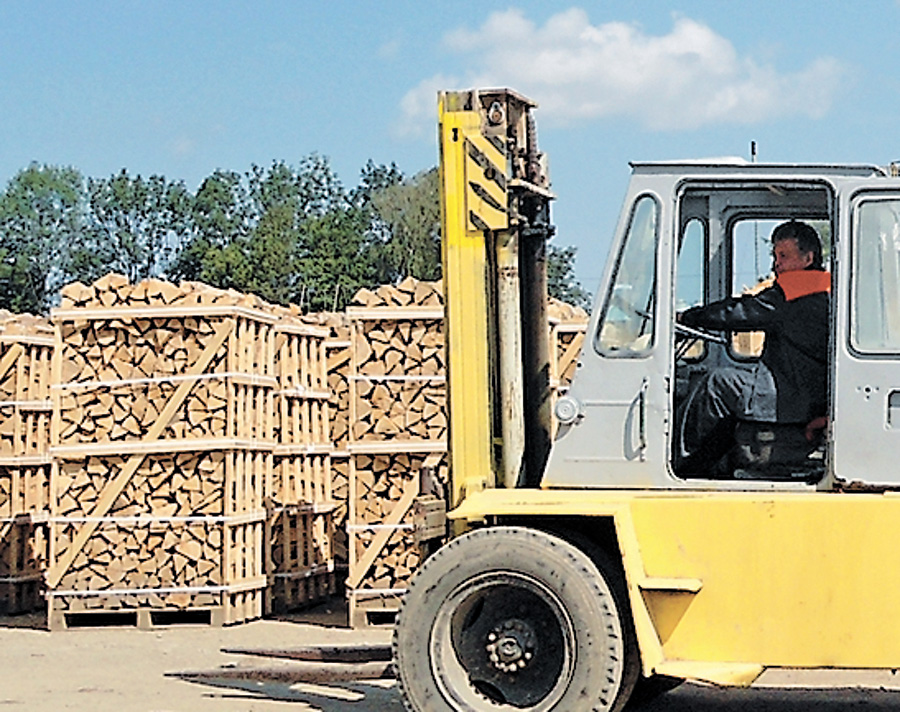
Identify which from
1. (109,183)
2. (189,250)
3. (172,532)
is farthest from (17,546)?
(109,183)

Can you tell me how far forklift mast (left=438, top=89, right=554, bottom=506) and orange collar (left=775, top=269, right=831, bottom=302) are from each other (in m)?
1.44

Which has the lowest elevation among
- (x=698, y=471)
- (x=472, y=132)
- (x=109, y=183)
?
(x=698, y=471)

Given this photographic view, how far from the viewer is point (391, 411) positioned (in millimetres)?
13508

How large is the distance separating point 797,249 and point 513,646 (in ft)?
7.89

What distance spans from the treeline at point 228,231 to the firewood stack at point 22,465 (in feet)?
161

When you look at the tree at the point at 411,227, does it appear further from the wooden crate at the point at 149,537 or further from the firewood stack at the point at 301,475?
the wooden crate at the point at 149,537

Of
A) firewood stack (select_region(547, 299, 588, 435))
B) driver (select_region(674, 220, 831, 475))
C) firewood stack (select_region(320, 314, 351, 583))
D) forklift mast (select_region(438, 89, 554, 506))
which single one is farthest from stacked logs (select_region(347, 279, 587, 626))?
driver (select_region(674, 220, 831, 475))

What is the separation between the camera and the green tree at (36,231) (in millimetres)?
72625

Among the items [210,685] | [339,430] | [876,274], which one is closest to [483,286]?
[876,274]

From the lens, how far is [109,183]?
3095 inches

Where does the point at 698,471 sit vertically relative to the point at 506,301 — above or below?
below

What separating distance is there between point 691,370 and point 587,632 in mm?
1445

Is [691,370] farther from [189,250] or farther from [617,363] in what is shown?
[189,250]

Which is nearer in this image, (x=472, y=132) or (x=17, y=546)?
(x=472, y=132)
